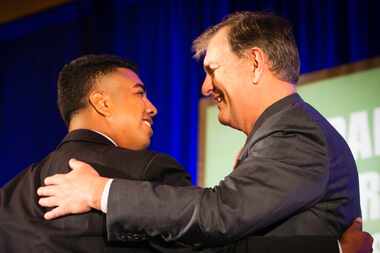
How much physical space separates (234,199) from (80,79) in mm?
708

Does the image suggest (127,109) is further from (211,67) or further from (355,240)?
(355,240)

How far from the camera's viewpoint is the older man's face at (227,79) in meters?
1.86

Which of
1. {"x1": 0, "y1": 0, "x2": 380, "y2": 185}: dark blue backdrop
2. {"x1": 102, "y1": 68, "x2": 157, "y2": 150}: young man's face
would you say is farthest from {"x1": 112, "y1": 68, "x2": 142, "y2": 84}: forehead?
{"x1": 0, "y1": 0, "x2": 380, "y2": 185}: dark blue backdrop

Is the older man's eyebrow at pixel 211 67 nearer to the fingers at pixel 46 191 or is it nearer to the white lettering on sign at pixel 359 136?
the fingers at pixel 46 191

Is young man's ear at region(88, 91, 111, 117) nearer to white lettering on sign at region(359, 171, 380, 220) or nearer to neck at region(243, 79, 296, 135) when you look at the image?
neck at region(243, 79, 296, 135)

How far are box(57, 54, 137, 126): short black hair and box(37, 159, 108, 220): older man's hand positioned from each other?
Answer: 340mm

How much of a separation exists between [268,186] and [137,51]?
301 centimetres

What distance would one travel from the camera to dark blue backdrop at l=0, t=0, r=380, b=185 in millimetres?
3656

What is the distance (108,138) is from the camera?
6.28 ft

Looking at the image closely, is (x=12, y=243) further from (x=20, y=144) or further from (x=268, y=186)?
(x=20, y=144)

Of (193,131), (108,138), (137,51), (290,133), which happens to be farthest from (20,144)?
(290,133)

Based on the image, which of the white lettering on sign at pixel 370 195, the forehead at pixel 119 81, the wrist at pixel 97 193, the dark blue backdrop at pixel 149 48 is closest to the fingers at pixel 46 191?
the wrist at pixel 97 193

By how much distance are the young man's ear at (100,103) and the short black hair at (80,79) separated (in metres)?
0.02

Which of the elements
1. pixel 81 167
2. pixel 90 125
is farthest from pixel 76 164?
pixel 90 125
